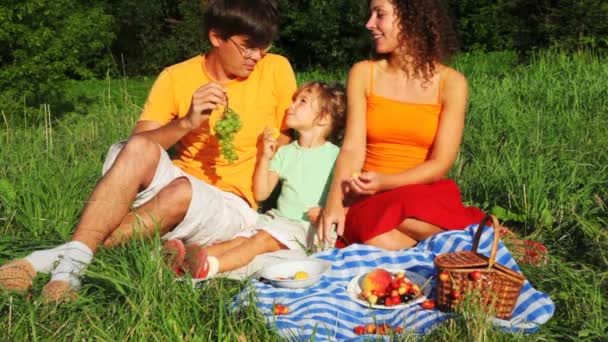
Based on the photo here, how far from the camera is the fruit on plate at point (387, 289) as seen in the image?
130 inches

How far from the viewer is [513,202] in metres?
Answer: 4.39

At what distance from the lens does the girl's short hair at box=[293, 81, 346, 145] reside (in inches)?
174

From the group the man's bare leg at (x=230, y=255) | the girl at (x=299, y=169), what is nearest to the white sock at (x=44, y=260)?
the man's bare leg at (x=230, y=255)

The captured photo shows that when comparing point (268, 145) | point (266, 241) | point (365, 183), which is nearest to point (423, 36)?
point (365, 183)

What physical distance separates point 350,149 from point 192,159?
0.94 m

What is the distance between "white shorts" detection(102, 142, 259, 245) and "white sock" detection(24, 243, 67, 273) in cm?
45

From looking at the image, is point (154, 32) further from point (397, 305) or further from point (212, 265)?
point (397, 305)

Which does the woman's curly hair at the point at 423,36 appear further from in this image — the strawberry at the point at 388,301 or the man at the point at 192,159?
the strawberry at the point at 388,301

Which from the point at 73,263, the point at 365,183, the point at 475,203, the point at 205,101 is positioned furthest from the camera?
the point at 475,203

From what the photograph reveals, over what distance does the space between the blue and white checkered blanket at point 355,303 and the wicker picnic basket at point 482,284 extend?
0.07m

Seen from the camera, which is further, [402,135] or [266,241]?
[402,135]

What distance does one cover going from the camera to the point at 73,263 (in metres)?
3.31

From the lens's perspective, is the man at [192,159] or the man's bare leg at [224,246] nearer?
the man at [192,159]

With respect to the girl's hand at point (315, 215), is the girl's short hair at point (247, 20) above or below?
above
